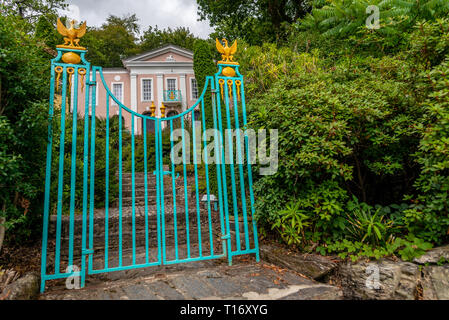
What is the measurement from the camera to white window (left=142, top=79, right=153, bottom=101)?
18.6 meters

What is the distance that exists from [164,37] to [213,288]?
26547 millimetres

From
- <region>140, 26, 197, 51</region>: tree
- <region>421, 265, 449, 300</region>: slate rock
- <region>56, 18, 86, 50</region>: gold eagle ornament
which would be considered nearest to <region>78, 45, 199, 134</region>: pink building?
<region>140, 26, 197, 51</region>: tree

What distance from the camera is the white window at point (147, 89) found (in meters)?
18.6

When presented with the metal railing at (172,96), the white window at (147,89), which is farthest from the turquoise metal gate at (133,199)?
the white window at (147,89)

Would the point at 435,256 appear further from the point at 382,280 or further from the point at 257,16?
the point at 257,16

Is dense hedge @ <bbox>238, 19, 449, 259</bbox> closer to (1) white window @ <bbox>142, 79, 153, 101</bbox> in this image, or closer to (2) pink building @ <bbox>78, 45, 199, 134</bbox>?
(2) pink building @ <bbox>78, 45, 199, 134</bbox>

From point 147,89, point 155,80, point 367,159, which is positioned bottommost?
point 367,159

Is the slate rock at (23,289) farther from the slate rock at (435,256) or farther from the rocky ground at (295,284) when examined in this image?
the slate rock at (435,256)

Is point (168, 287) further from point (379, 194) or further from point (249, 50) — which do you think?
point (249, 50)

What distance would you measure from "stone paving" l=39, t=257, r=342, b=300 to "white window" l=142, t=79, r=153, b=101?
57.8 ft

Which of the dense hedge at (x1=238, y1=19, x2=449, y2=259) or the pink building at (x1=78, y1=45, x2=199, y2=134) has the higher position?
the pink building at (x1=78, y1=45, x2=199, y2=134)

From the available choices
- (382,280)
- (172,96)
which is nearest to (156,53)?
(172,96)

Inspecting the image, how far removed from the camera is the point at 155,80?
18.5 m
